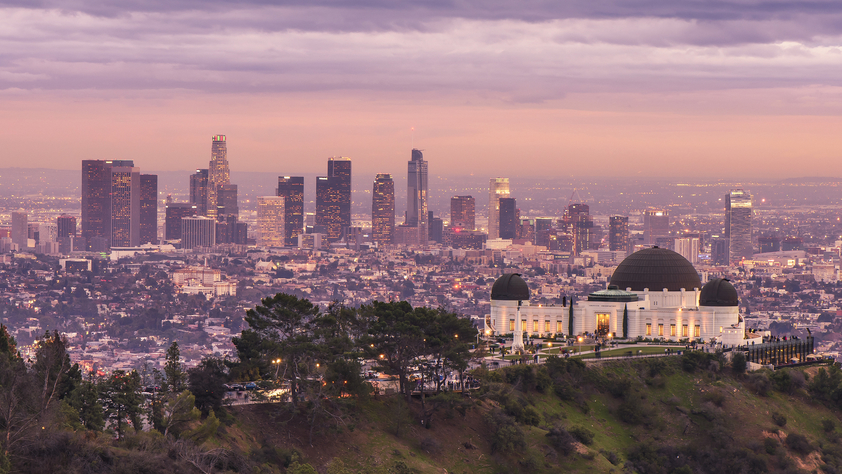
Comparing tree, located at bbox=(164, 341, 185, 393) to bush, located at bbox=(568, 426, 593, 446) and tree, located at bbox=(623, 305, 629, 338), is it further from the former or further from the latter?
tree, located at bbox=(623, 305, 629, 338)

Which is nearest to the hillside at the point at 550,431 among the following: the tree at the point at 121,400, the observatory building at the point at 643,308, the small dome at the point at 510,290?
the tree at the point at 121,400

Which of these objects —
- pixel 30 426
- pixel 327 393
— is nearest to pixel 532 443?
pixel 327 393

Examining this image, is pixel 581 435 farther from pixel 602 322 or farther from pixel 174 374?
pixel 602 322

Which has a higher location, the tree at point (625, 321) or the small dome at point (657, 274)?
the small dome at point (657, 274)

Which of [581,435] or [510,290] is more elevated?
[510,290]

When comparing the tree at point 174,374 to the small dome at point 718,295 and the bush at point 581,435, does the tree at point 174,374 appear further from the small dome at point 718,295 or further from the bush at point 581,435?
the small dome at point 718,295

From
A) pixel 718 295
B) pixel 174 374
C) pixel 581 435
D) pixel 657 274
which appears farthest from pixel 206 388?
pixel 657 274
